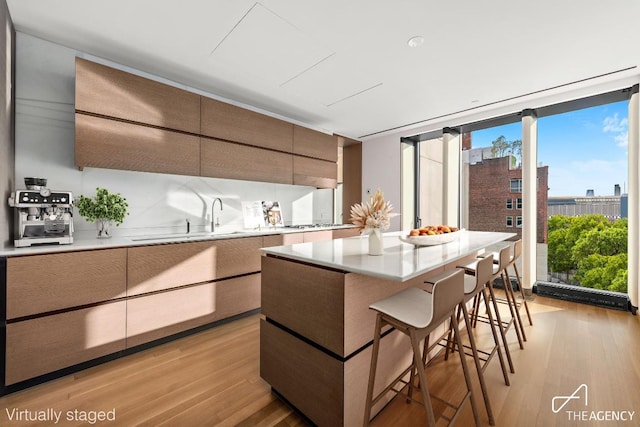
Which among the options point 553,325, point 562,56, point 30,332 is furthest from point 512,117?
point 30,332

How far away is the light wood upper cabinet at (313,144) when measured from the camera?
3980 millimetres

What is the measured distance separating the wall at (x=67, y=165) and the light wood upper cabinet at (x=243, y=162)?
0.35 meters

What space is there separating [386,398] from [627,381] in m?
1.75

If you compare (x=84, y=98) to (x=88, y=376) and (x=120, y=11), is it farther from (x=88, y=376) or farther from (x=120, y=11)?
(x=88, y=376)

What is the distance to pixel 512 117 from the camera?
3.88 metres

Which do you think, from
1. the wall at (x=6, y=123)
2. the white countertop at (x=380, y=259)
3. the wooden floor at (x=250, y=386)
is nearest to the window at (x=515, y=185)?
the wooden floor at (x=250, y=386)

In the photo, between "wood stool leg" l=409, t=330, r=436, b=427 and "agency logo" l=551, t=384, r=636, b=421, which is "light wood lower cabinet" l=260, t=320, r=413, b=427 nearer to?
"wood stool leg" l=409, t=330, r=436, b=427

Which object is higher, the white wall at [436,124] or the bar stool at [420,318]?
the white wall at [436,124]

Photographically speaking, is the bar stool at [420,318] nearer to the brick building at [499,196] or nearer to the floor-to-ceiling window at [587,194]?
the brick building at [499,196]

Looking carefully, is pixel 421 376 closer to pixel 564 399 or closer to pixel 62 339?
pixel 564 399

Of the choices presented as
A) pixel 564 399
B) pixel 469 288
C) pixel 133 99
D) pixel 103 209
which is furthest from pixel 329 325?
pixel 133 99

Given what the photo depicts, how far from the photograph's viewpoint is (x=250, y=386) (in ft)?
6.12

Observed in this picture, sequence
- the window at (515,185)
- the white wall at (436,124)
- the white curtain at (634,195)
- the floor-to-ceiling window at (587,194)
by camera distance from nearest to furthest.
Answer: the white curtain at (634,195) < the white wall at (436,124) < the floor-to-ceiling window at (587,194) < the window at (515,185)

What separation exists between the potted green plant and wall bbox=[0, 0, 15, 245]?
43 cm
